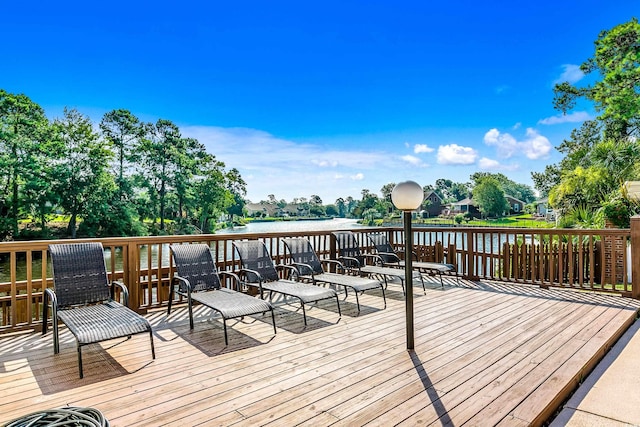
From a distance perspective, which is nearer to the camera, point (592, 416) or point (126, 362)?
point (592, 416)

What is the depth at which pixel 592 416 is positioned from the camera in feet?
8.00

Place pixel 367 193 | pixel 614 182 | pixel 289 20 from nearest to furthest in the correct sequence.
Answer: pixel 289 20, pixel 614 182, pixel 367 193

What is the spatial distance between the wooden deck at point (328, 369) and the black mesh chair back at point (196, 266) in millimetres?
435

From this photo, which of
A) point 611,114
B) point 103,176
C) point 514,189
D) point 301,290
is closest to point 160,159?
point 103,176

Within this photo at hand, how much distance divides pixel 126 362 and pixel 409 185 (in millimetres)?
2969

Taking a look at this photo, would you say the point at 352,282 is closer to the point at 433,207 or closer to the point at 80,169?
the point at 80,169

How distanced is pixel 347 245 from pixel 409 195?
12.0ft

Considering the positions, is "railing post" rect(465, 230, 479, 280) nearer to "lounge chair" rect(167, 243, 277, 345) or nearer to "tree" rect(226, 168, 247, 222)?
"lounge chair" rect(167, 243, 277, 345)

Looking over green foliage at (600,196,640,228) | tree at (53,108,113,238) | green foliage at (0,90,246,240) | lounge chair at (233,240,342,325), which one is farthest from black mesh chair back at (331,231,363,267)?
tree at (53,108,113,238)

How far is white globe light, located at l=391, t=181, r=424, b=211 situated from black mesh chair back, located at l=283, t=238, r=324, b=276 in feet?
8.91

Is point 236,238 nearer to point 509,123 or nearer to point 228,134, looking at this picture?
point 228,134

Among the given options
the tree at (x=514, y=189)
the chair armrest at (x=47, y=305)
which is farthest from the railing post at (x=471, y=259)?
the tree at (x=514, y=189)

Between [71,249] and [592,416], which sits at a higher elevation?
[71,249]

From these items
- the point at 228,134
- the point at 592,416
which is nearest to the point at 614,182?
the point at 592,416
